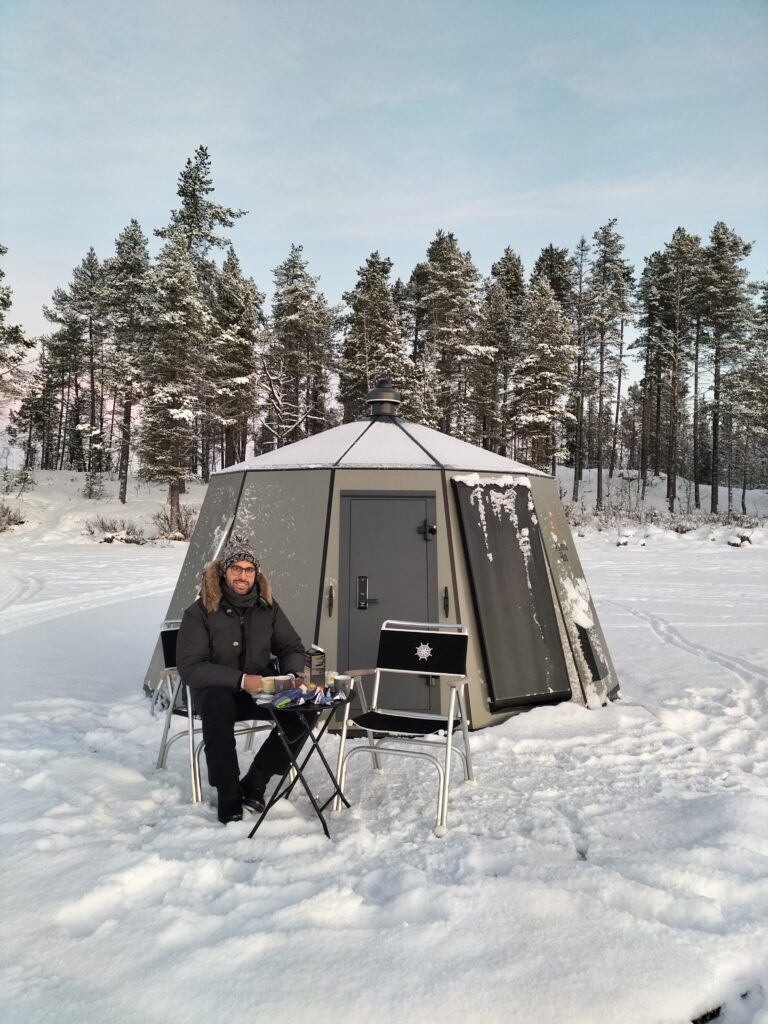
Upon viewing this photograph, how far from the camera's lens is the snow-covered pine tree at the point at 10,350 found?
21375 millimetres

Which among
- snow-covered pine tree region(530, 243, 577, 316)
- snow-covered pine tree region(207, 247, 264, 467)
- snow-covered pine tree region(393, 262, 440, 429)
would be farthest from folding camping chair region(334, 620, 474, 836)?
snow-covered pine tree region(530, 243, 577, 316)

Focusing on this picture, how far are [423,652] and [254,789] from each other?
1.44 metres

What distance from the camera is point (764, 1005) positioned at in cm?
245

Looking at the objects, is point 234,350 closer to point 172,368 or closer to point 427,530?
point 172,368

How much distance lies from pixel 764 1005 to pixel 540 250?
41.3 metres

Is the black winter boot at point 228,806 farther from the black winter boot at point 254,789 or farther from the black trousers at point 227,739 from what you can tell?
the black winter boot at point 254,789

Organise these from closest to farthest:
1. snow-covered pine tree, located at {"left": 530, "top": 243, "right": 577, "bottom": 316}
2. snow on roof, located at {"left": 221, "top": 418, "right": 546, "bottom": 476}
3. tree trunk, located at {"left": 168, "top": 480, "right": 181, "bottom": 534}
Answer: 1. snow on roof, located at {"left": 221, "top": 418, "right": 546, "bottom": 476}
2. tree trunk, located at {"left": 168, "top": 480, "right": 181, "bottom": 534}
3. snow-covered pine tree, located at {"left": 530, "top": 243, "right": 577, "bottom": 316}

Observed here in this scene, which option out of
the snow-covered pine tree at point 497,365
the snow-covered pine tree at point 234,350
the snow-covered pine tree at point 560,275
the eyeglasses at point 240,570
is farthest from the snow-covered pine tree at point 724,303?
the eyeglasses at point 240,570

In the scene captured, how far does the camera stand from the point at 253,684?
375 cm

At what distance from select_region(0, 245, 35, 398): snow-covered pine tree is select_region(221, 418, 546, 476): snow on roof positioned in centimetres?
1924

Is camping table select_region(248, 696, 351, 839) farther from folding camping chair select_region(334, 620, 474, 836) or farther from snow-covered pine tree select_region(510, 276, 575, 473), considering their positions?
snow-covered pine tree select_region(510, 276, 575, 473)

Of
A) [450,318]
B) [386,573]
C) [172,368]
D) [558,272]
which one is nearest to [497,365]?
[450,318]

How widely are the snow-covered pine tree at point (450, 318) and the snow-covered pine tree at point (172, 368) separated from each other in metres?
11.5

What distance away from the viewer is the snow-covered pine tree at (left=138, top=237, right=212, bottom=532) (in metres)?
24.0
